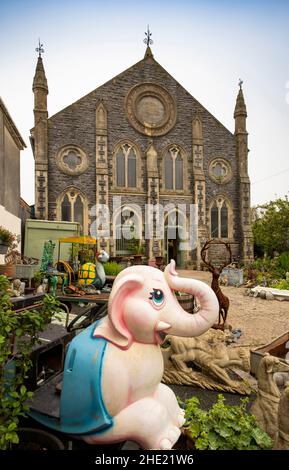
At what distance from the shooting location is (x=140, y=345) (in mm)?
2104

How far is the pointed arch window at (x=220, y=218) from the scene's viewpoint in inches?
760

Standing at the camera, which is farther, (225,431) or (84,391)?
(225,431)

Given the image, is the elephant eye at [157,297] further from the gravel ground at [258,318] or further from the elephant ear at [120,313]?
the gravel ground at [258,318]

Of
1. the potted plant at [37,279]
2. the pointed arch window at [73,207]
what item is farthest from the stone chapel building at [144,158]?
the potted plant at [37,279]

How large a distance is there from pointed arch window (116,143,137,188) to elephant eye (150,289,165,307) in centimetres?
1643

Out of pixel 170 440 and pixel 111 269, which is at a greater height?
pixel 111 269

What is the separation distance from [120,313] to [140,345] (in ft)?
0.92

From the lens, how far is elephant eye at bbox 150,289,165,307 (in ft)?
6.88

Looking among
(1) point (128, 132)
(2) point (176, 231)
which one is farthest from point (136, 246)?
(1) point (128, 132)

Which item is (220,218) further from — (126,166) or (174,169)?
(126,166)

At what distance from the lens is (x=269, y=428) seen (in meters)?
2.45

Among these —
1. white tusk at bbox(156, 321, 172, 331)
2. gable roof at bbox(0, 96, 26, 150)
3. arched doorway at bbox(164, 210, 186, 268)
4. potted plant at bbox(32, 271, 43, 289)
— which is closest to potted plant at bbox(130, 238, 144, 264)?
arched doorway at bbox(164, 210, 186, 268)

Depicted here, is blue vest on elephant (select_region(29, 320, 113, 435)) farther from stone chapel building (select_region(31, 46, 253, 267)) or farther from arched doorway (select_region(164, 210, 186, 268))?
arched doorway (select_region(164, 210, 186, 268))
